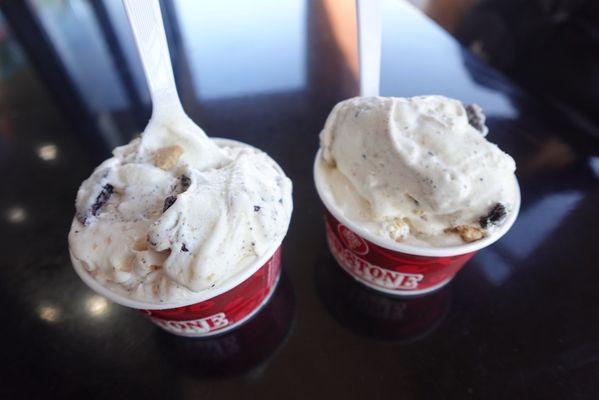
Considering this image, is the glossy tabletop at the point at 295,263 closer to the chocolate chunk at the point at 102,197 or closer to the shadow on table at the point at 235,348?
the shadow on table at the point at 235,348

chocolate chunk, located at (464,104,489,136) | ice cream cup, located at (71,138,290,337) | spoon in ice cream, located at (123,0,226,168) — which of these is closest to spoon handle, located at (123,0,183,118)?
spoon in ice cream, located at (123,0,226,168)

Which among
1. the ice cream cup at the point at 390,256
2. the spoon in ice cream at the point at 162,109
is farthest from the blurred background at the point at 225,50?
the ice cream cup at the point at 390,256

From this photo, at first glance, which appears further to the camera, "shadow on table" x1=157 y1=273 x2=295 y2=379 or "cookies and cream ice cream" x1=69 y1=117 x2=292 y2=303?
"shadow on table" x1=157 y1=273 x2=295 y2=379

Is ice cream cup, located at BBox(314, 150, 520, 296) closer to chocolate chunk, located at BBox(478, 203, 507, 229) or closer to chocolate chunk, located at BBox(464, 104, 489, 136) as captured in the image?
chocolate chunk, located at BBox(478, 203, 507, 229)

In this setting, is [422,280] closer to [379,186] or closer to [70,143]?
[379,186]

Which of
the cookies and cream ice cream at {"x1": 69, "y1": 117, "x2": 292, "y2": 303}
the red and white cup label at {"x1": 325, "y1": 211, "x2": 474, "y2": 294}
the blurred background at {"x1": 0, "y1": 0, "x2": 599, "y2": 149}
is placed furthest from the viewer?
the blurred background at {"x1": 0, "y1": 0, "x2": 599, "y2": 149}

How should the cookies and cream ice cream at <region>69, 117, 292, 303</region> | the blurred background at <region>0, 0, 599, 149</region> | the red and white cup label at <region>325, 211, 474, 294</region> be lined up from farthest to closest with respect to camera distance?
the blurred background at <region>0, 0, 599, 149</region>, the red and white cup label at <region>325, 211, 474, 294</region>, the cookies and cream ice cream at <region>69, 117, 292, 303</region>

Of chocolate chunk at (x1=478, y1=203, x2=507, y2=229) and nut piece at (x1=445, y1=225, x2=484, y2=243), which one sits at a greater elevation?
chocolate chunk at (x1=478, y1=203, x2=507, y2=229)
